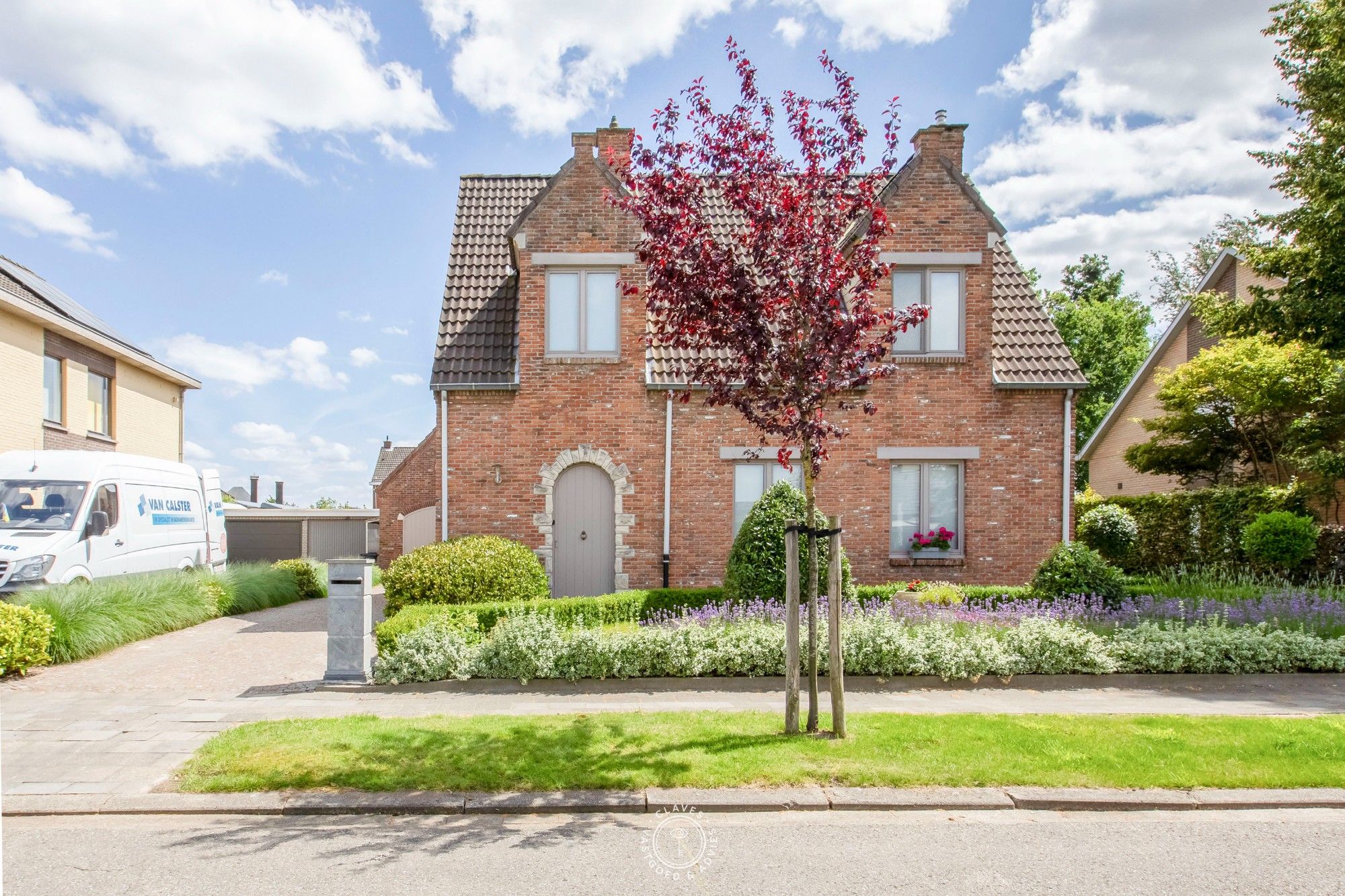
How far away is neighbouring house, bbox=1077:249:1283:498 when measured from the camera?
24.2 metres

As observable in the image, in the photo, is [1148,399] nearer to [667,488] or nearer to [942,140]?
[942,140]

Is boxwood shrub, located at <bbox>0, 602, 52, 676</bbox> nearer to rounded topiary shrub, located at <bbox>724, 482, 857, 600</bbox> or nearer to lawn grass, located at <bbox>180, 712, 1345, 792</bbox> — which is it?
lawn grass, located at <bbox>180, 712, 1345, 792</bbox>

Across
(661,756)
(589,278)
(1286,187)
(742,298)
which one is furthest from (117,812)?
(1286,187)

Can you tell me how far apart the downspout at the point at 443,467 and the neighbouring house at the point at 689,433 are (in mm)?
41

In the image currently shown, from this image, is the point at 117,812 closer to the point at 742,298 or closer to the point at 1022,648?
the point at 742,298

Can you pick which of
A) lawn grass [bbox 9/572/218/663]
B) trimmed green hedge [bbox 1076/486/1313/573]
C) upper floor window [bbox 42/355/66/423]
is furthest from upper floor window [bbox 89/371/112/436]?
trimmed green hedge [bbox 1076/486/1313/573]

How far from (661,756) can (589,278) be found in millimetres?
9835

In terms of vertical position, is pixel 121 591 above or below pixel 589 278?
below

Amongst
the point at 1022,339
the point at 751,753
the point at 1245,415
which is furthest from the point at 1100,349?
the point at 751,753

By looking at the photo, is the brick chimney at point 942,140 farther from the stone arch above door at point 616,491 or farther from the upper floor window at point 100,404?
the upper floor window at point 100,404

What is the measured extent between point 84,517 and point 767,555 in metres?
10.4

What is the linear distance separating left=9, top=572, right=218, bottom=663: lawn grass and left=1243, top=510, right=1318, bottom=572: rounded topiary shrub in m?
19.1

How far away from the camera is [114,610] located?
37.0ft

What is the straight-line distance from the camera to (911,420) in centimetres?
1429
